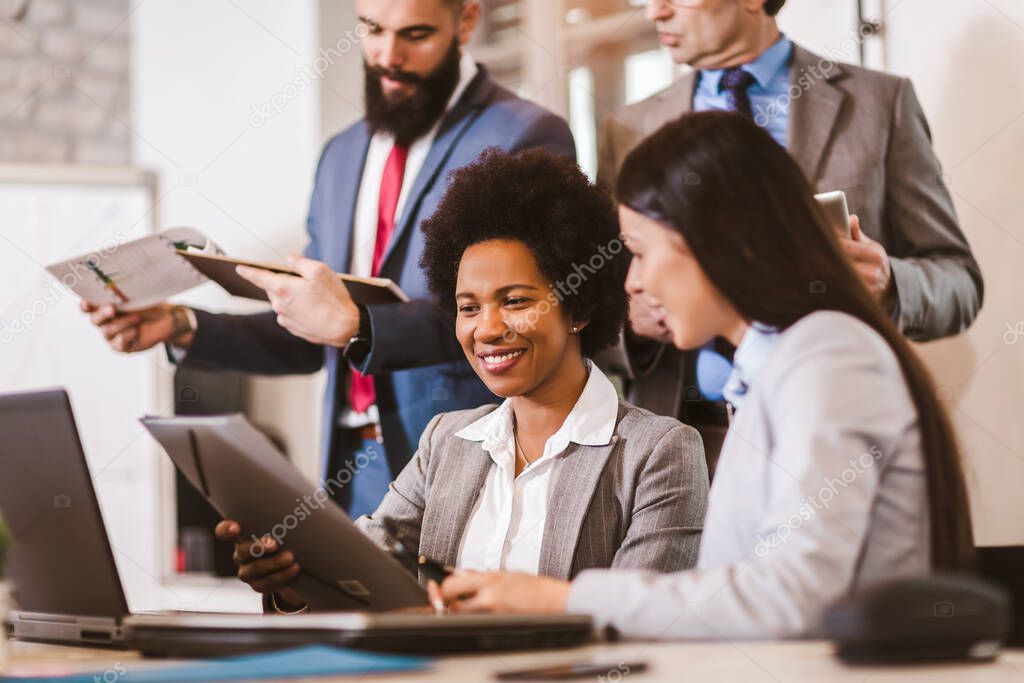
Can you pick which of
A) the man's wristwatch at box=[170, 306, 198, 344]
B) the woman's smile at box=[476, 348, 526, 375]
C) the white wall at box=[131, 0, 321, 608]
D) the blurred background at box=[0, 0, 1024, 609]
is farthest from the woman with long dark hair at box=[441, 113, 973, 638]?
the white wall at box=[131, 0, 321, 608]

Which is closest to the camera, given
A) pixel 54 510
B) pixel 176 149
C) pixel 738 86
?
pixel 54 510

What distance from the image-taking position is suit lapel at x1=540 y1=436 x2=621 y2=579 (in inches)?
64.6

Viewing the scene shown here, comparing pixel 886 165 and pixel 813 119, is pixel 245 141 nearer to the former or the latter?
pixel 813 119

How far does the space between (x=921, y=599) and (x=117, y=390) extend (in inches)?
141

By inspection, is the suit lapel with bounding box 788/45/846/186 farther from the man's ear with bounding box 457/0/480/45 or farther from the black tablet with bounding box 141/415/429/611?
the black tablet with bounding box 141/415/429/611

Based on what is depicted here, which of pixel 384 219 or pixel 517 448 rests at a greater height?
pixel 384 219

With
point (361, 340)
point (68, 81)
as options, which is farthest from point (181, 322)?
point (68, 81)

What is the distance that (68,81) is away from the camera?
15.1ft

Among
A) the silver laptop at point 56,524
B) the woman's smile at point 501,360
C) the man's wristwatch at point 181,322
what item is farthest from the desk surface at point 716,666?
the man's wristwatch at point 181,322

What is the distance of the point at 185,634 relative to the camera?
114 centimetres

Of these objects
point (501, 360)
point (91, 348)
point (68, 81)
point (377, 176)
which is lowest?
point (91, 348)

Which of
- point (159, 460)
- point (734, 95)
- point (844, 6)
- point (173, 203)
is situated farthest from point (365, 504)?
point (173, 203)

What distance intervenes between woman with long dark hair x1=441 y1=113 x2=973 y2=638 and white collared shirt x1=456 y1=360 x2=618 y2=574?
39 centimetres

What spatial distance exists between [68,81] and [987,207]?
368cm
